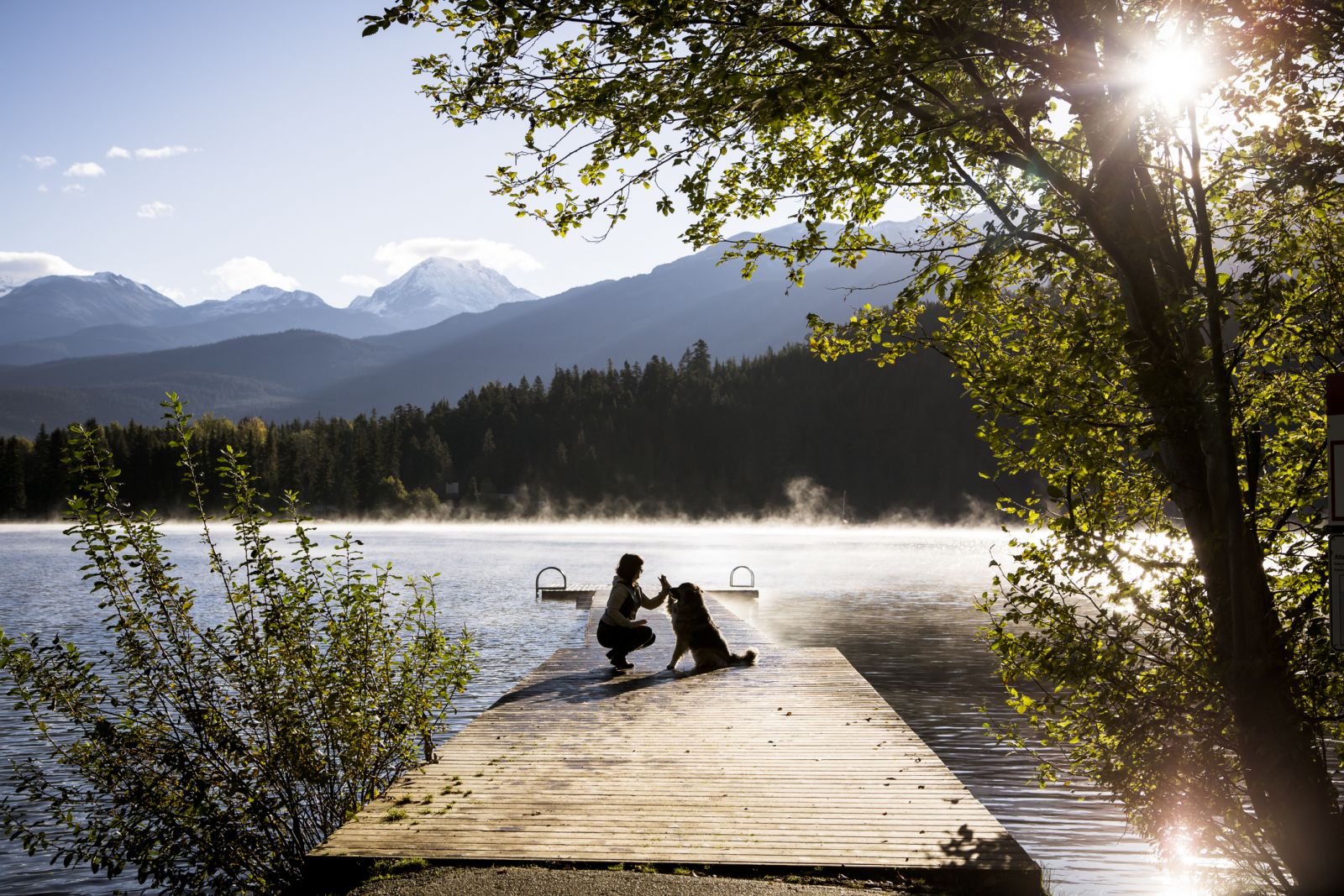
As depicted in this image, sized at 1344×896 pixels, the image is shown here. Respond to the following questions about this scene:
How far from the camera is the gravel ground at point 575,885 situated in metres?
6.07

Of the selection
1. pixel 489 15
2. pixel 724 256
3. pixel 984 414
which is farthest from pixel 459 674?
pixel 489 15

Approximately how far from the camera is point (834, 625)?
30.1 metres

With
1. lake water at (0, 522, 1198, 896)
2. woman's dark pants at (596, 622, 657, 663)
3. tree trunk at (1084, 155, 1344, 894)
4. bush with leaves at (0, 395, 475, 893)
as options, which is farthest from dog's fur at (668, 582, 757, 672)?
tree trunk at (1084, 155, 1344, 894)

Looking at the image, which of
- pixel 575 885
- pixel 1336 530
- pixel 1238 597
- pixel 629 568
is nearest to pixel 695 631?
pixel 629 568

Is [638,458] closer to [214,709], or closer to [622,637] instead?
[622,637]

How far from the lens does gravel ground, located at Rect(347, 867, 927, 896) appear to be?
6.07m

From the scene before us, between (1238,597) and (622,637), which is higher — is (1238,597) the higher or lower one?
the higher one

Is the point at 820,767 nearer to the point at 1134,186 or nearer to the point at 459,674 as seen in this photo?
the point at 459,674

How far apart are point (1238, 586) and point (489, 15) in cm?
560

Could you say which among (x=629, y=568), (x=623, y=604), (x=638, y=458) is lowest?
(x=623, y=604)

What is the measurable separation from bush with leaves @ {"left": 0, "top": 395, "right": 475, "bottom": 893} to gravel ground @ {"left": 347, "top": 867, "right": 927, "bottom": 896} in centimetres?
248

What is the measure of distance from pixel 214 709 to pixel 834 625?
2317cm

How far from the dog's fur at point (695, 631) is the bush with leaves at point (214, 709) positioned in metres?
5.98

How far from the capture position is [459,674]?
9539 mm
